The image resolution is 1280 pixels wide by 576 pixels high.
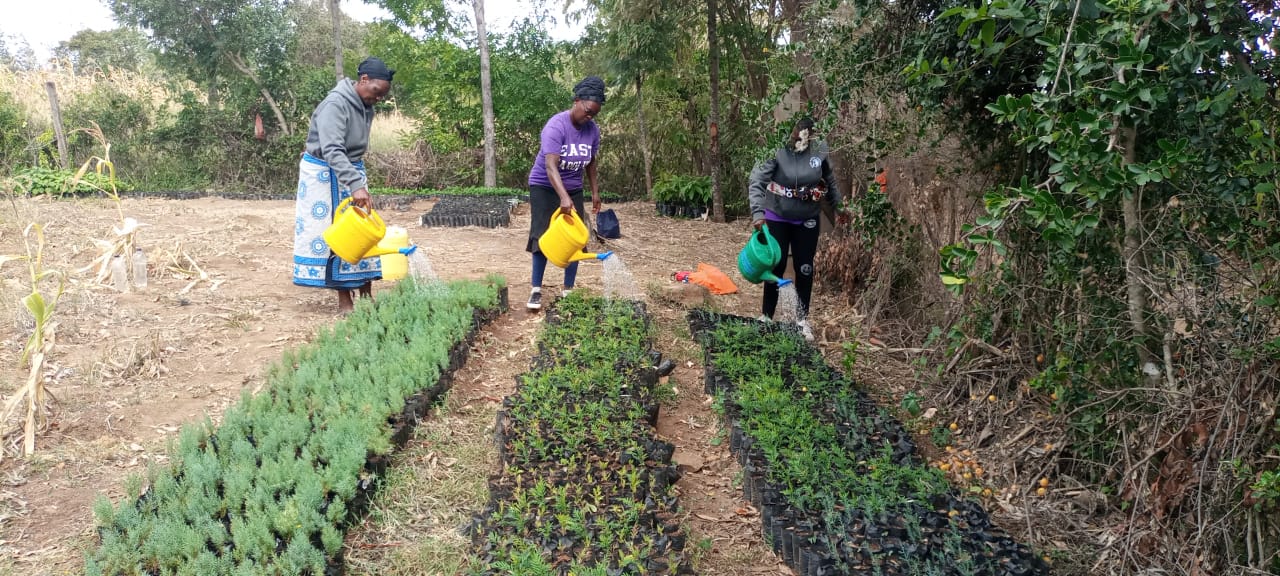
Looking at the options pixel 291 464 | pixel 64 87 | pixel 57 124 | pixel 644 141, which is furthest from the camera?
pixel 64 87

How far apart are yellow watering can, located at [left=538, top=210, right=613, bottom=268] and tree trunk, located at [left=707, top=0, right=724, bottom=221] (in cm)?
526

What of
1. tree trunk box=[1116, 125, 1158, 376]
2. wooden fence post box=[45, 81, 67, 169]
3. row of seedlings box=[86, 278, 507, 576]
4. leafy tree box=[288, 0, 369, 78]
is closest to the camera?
tree trunk box=[1116, 125, 1158, 376]

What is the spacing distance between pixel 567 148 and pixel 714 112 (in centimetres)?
515

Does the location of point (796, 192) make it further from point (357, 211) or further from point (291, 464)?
point (291, 464)

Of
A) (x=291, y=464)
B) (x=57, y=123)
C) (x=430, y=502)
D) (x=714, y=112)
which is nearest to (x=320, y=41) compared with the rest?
(x=57, y=123)

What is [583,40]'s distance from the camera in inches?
463

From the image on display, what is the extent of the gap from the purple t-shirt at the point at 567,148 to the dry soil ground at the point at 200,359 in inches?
37.9

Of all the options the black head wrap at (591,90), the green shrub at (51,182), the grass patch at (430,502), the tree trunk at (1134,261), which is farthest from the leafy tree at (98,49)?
the tree trunk at (1134,261)

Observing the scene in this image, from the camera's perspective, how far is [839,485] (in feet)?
10.5

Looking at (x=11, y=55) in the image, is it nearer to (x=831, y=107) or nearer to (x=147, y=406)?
(x=147, y=406)

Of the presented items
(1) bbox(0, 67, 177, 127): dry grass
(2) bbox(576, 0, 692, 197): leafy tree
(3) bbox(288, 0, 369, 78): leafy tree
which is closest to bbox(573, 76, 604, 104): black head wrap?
(2) bbox(576, 0, 692, 197): leafy tree

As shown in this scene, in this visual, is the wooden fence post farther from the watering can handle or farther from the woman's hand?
→ the woman's hand

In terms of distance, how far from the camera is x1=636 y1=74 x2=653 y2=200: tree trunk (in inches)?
426

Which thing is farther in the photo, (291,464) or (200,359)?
(200,359)
